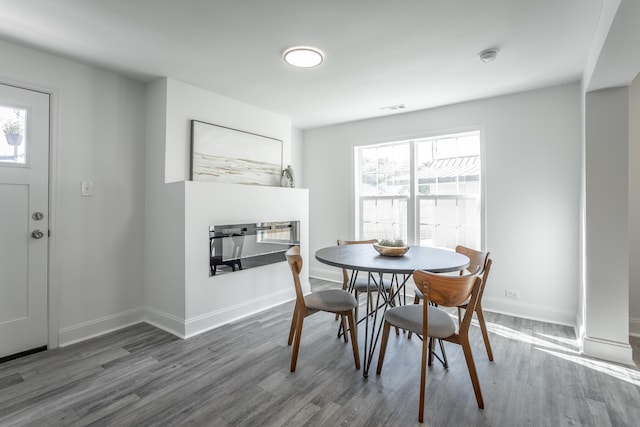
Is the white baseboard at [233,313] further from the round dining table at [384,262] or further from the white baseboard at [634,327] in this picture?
the white baseboard at [634,327]

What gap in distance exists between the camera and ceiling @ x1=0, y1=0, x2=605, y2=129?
76.5 inches

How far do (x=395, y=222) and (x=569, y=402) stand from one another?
2.70 m

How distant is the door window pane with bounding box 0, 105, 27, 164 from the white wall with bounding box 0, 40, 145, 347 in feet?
0.62

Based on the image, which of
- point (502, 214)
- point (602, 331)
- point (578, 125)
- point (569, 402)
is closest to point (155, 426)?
point (569, 402)

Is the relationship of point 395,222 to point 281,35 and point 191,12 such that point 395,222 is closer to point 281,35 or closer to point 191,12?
point 281,35

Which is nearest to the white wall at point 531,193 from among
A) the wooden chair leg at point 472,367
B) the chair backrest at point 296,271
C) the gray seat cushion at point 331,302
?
the wooden chair leg at point 472,367

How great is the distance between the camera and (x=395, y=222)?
4332 mm

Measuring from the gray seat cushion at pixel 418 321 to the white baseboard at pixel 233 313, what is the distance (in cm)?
179

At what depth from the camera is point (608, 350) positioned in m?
2.39

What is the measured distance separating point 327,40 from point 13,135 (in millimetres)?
2601

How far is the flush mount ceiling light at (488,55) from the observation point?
2.45 metres

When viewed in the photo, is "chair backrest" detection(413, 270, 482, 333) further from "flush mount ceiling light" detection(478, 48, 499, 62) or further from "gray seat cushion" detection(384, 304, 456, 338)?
"flush mount ceiling light" detection(478, 48, 499, 62)

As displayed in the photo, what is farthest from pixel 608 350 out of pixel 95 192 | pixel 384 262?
pixel 95 192

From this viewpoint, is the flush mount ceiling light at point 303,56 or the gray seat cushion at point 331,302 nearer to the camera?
the gray seat cushion at point 331,302
